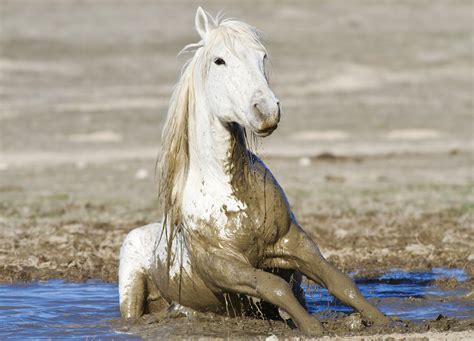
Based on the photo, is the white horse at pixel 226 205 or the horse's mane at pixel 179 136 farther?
the horse's mane at pixel 179 136

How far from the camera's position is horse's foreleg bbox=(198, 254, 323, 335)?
19.7ft

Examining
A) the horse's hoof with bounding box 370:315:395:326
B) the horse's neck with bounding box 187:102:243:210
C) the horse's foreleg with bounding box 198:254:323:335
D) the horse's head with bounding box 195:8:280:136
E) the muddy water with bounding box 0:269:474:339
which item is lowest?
the muddy water with bounding box 0:269:474:339

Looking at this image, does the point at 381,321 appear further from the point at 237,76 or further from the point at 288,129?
the point at 288,129

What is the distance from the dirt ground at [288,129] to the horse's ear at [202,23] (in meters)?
1.79

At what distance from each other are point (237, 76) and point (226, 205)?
82 cm

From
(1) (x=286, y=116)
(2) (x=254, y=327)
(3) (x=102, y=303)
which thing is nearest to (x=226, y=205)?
(2) (x=254, y=327)

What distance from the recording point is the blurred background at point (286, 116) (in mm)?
→ 12102

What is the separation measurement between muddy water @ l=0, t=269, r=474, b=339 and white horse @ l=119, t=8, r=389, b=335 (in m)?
0.75

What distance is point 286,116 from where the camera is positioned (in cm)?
2503

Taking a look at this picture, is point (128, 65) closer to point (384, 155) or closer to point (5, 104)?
point (5, 104)

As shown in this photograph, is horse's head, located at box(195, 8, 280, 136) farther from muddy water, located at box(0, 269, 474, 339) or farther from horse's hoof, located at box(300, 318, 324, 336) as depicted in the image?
muddy water, located at box(0, 269, 474, 339)

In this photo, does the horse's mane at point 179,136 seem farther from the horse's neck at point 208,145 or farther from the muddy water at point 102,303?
the muddy water at point 102,303

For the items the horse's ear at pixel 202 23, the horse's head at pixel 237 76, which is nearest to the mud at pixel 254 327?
the horse's head at pixel 237 76

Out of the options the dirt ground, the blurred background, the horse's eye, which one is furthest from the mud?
the horse's eye
